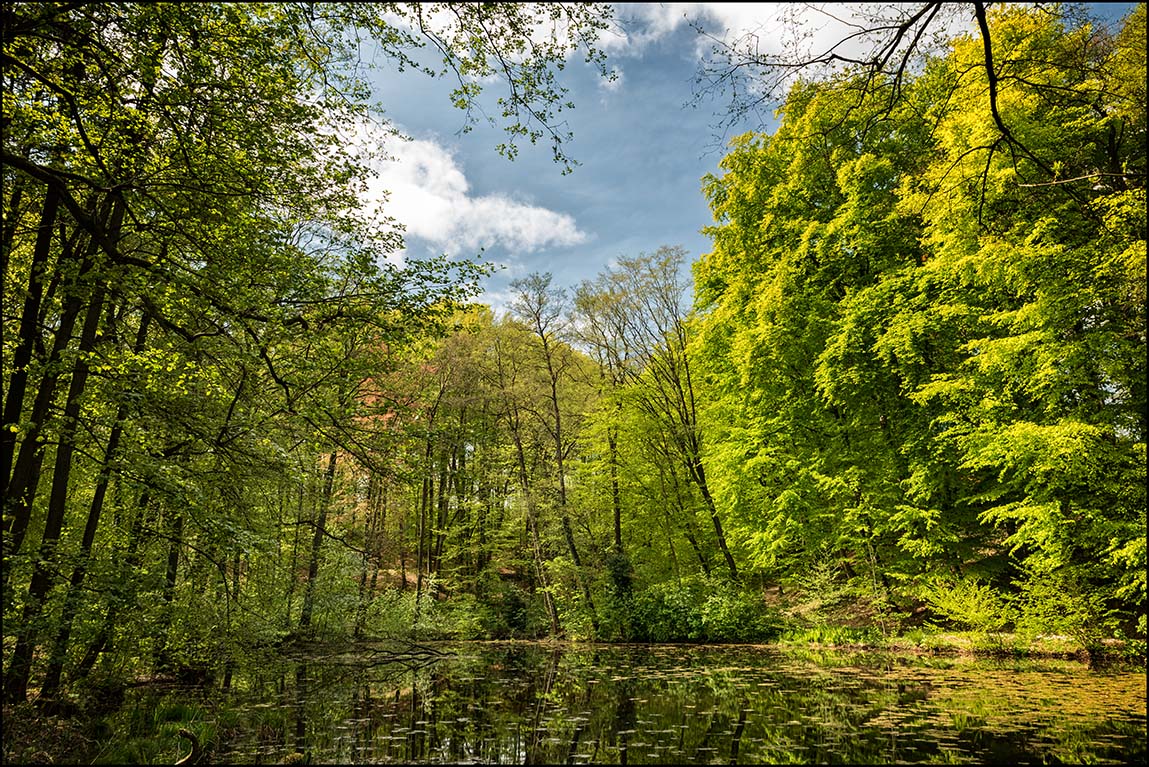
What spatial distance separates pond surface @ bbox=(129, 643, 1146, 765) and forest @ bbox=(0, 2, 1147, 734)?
1990 mm

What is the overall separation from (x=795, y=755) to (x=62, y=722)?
28.1 feet

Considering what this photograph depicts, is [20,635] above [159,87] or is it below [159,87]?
below

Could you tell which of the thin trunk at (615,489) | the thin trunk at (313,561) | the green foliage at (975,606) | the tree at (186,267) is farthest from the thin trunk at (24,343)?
the thin trunk at (615,489)

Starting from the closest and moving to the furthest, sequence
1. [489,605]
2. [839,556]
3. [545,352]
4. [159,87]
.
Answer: [159,87], [839,556], [545,352], [489,605]

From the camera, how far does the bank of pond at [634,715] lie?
5.97 m

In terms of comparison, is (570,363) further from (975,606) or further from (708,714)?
(708,714)

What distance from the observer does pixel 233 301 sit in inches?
280

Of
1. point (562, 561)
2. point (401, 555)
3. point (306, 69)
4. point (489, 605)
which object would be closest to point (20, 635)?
point (306, 69)

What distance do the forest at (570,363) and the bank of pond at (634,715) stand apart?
893 millimetres

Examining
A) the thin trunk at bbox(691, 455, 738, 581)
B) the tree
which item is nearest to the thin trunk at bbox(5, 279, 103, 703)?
the tree

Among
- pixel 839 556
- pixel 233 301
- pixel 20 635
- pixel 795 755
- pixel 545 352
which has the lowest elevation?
pixel 795 755

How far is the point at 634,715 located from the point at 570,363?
15436 mm

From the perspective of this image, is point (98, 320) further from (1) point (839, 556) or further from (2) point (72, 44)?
(1) point (839, 556)

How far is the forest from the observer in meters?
6.63
